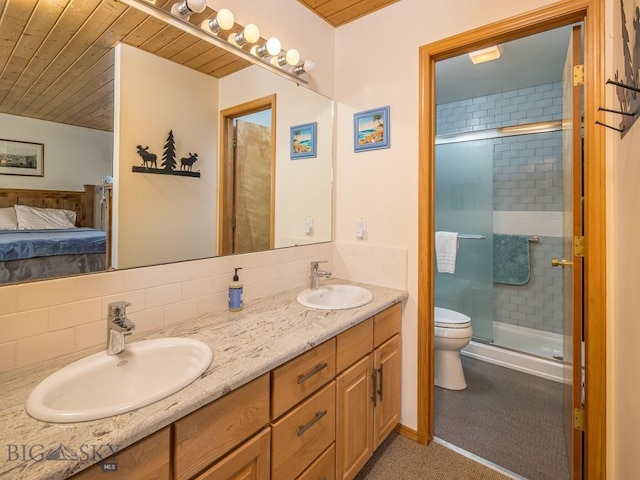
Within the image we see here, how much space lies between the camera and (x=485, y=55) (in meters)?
2.23

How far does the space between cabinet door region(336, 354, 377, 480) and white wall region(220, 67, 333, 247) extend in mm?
808

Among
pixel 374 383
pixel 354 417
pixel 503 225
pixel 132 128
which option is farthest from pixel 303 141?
pixel 503 225

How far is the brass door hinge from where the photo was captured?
1.36m

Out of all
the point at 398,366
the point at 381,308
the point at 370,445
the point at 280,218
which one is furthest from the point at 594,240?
the point at 280,218

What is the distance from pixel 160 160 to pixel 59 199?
1.27ft

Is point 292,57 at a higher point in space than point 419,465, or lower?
higher

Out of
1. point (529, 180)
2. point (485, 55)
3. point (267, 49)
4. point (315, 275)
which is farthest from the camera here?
point (529, 180)

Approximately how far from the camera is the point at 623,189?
1.09m

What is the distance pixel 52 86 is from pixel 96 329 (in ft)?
2.60

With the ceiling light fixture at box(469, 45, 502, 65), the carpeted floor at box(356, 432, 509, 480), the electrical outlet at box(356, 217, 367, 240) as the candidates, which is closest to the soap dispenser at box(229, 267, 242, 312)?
the electrical outlet at box(356, 217, 367, 240)

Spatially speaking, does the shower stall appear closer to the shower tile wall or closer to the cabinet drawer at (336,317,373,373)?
the shower tile wall

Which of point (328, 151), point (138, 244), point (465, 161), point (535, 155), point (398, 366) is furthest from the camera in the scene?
point (465, 161)

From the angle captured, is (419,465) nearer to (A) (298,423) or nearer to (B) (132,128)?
(A) (298,423)

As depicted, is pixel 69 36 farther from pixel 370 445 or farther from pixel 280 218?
pixel 370 445
